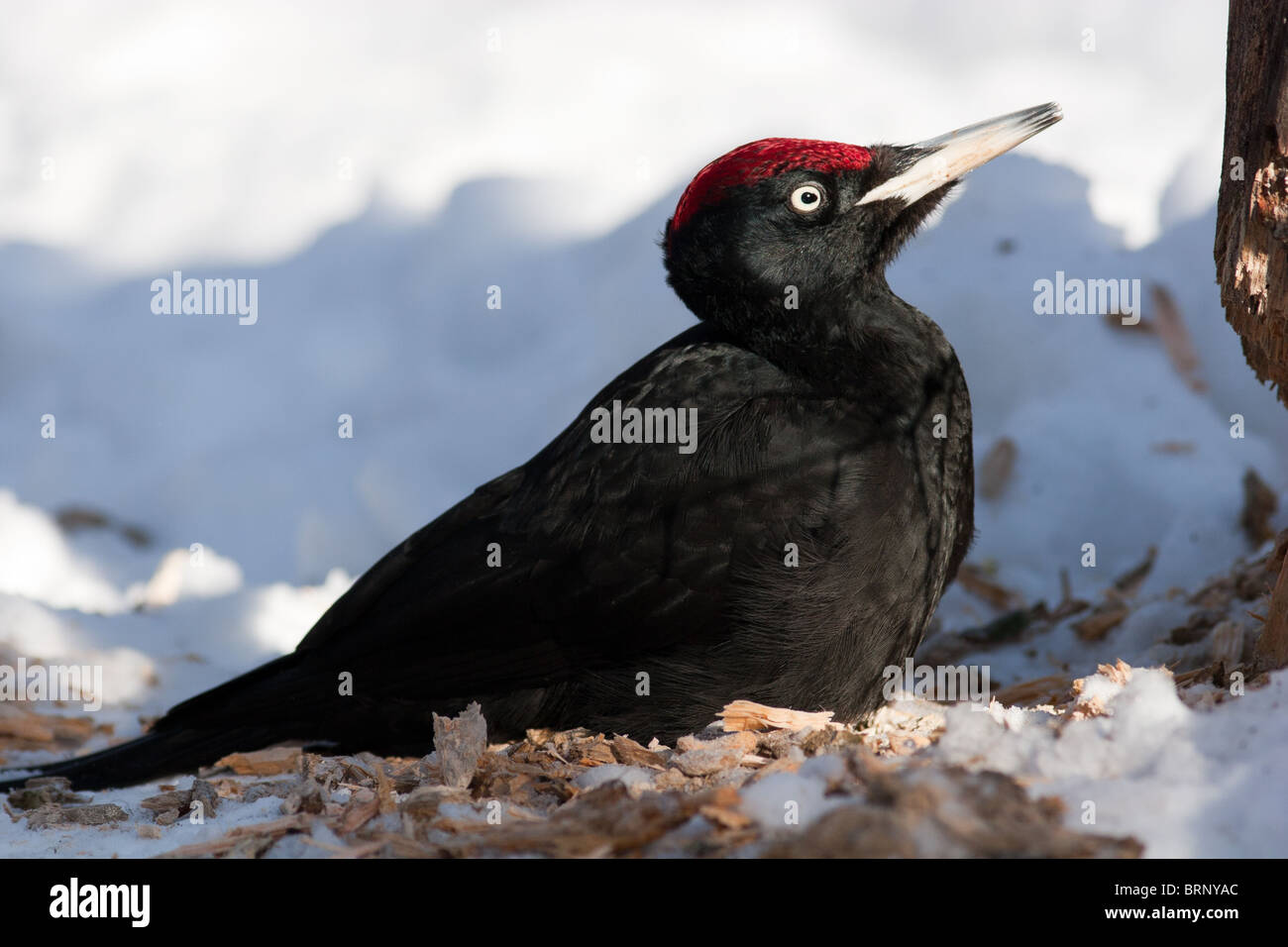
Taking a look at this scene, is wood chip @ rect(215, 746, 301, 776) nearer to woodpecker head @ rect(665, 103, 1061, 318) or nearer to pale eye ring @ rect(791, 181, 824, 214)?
woodpecker head @ rect(665, 103, 1061, 318)

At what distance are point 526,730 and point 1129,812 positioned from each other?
1768 mm

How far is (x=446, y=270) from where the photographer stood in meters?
6.59

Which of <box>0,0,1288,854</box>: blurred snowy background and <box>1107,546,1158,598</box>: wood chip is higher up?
<box>0,0,1288,854</box>: blurred snowy background

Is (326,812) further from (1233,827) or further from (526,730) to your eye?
(1233,827)

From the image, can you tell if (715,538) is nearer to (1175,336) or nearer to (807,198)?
(807,198)

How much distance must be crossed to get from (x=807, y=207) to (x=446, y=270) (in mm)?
3666

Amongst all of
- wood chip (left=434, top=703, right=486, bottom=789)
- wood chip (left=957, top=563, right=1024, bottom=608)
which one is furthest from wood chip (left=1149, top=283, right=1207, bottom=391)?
wood chip (left=434, top=703, right=486, bottom=789)

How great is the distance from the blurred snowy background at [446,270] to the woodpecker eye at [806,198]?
2.08 meters

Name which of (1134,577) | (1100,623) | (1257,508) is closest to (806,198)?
(1100,623)

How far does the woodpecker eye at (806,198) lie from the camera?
328 cm

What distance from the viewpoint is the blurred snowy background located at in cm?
532
